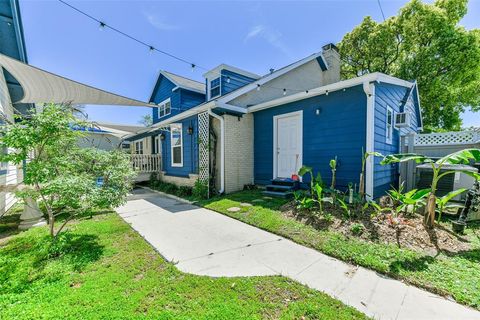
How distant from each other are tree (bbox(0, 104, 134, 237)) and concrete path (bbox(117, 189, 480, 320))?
4.02 ft

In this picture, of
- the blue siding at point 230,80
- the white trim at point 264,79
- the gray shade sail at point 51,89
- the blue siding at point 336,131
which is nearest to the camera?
the gray shade sail at point 51,89

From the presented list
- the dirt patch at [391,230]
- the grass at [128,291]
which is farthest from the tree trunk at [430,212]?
the grass at [128,291]

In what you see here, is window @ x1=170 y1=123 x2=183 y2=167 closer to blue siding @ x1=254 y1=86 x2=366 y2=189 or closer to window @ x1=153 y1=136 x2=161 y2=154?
window @ x1=153 y1=136 x2=161 y2=154

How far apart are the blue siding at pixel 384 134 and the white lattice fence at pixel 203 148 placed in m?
5.35

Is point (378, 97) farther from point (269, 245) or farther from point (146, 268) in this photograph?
point (146, 268)

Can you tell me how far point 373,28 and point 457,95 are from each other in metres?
7.56

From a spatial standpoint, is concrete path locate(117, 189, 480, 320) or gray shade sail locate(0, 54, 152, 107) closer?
concrete path locate(117, 189, 480, 320)

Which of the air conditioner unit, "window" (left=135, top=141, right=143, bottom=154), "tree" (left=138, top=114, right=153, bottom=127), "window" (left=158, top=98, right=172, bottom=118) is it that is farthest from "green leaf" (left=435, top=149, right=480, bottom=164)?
"tree" (left=138, top=114, right=153, bottom=127)

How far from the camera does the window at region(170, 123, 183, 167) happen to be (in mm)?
9857

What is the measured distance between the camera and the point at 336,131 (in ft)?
20.2

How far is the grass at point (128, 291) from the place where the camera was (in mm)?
2025

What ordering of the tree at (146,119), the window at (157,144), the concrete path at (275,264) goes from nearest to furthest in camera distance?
the concrete path at (275,264)
the window at (157,144)
the tree at (146,119)

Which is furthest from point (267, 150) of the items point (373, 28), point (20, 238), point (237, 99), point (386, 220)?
point (373, 28)

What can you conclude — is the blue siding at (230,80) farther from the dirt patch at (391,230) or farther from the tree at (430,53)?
the tree at (430,53)
